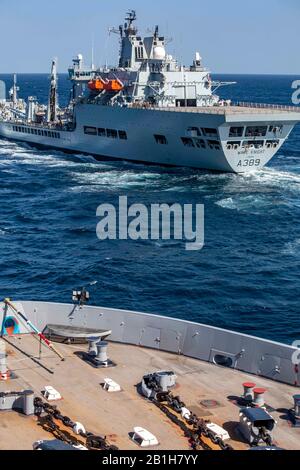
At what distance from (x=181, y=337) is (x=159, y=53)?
260ft

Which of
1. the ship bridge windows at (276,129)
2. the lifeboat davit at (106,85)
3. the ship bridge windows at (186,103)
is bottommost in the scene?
the ship bridge windows at (276,129)

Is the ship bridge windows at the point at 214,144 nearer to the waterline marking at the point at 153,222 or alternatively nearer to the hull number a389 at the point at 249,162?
the hull number a389 at the point at 249,162

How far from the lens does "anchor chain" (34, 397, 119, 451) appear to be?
59.6 ft

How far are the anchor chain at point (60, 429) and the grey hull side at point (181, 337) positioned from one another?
19.4 feet

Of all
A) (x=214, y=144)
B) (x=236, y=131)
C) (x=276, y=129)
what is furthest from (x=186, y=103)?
(x=276, y=129)

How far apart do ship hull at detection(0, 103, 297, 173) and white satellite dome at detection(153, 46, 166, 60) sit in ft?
34.1

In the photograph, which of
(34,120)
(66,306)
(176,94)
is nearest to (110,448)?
(66,306)

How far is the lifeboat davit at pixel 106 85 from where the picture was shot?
95812mm

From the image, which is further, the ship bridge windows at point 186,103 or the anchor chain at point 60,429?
the ship bridge windows at point 186,103

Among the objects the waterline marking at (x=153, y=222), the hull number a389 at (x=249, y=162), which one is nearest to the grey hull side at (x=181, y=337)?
the waterline marking at (x=153, y=222)

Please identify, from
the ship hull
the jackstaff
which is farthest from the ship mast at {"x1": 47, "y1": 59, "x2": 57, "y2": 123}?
the jackstaff

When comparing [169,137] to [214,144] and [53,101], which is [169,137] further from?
[53,101]

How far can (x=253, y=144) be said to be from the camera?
8450 cm

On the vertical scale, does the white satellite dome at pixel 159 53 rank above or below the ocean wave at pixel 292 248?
above
